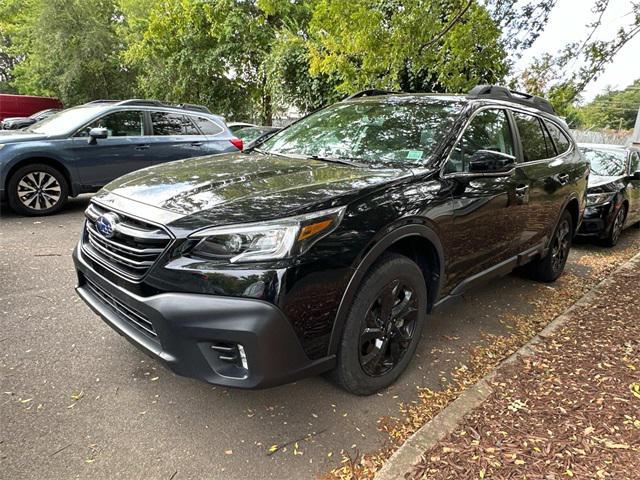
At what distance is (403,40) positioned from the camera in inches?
263

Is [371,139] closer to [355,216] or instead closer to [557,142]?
[355,216]

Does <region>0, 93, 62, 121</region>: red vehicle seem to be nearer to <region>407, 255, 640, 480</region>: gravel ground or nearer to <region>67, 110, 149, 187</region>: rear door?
<region>67, 110, 149, 187</region>: rear door

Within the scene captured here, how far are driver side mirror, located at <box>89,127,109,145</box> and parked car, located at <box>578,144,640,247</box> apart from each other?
675cm

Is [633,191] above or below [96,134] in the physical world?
below

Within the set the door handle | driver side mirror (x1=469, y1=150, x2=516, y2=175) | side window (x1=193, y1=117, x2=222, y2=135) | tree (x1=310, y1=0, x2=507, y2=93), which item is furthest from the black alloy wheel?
side window (x1=193, y1=117, x2=222, y2=135)

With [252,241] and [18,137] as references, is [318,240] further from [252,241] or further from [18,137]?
[18,137]

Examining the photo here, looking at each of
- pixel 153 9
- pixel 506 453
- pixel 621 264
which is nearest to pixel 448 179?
pixel 506 453

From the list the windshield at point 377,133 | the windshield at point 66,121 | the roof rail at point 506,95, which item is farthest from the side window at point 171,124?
the roof rail at point 506,95

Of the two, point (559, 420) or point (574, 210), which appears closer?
point (559, 420)

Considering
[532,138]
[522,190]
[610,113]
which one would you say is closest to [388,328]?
[522,190]

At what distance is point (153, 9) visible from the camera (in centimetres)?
1683

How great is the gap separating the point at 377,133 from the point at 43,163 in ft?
16.6

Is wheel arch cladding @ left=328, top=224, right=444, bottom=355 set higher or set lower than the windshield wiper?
lower

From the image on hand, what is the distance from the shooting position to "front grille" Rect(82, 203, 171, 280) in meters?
2.06
